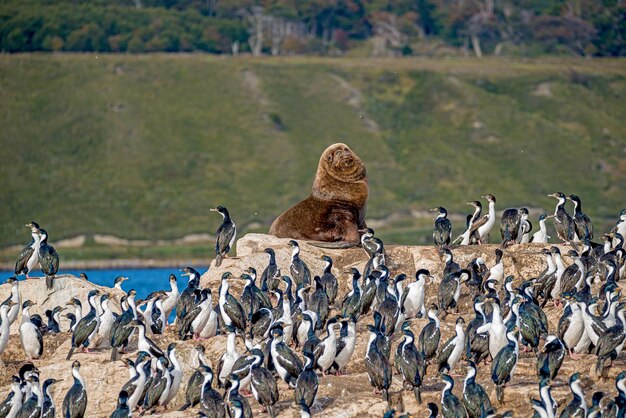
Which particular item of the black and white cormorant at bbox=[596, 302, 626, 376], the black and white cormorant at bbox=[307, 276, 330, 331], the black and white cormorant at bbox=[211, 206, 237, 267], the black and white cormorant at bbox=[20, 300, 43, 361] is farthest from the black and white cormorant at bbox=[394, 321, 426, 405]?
the black and white cormorant at bbox=[20, 300, 43, 361]

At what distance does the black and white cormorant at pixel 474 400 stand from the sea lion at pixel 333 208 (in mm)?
8741

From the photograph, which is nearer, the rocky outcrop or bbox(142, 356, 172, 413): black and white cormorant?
the rocky outcrop

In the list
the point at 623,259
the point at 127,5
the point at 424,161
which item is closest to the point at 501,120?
the point at 424,161

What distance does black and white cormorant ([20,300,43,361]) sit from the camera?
24219mm

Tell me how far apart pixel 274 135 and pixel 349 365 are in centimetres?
7044

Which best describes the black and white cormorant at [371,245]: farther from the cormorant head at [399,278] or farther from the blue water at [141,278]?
the blue water at [141,278]

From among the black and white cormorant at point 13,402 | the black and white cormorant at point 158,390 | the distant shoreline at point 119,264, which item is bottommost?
the distant shoreline at point 119,264

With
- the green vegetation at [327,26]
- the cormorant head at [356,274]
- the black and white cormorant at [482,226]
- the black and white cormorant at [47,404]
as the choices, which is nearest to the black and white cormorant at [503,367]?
the cormorant head at [356,274]

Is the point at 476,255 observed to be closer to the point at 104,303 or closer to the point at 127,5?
the point at 104,303

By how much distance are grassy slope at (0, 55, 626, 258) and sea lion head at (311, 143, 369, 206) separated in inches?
1742

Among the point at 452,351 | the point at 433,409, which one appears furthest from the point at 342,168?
the point at 433,409

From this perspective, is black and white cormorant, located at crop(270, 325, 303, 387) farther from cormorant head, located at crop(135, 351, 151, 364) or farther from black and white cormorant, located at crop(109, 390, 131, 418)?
black and white cormorant, located at crop(109, 390, 131, 418)

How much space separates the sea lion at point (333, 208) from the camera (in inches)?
1130

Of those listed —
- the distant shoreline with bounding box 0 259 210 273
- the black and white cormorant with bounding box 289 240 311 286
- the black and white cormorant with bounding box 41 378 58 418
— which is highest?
the black and white cormorant with bounding box 289 240 311 286
